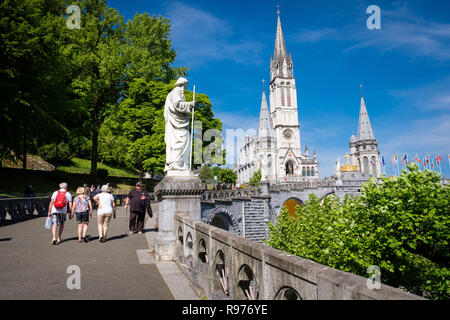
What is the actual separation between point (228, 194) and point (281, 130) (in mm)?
68493

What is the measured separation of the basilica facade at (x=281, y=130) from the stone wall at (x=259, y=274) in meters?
79.5

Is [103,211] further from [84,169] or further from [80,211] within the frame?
[84,169]

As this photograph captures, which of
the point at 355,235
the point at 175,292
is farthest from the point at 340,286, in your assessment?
the point at 355,235

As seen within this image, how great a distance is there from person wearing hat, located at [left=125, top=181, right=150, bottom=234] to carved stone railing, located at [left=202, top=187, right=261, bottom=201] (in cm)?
994

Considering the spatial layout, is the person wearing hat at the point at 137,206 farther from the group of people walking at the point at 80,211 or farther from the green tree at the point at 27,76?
the green tree at the point at 27,76

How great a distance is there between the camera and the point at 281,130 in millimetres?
90250

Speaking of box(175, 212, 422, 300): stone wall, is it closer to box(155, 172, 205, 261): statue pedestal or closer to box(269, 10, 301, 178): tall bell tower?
box(155, 172, 205, 261): statue pedestal

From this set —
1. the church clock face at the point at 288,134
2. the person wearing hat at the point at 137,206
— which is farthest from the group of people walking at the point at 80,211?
the church clock face at the point at 288,134

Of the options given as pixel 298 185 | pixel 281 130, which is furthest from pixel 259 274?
pixel 281 130

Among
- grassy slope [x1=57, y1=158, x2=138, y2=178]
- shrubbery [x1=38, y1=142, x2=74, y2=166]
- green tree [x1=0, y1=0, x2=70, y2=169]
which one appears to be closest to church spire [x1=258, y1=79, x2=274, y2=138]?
grassy slope [x1=57, y1=158, x2=138, y2=178]

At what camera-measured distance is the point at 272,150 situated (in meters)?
87.8

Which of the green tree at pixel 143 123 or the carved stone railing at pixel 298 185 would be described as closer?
the green tree at pixel 143 123

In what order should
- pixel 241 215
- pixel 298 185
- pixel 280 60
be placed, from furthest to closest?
pixel 280 60 → pixel 298 185 → pixel 241 215

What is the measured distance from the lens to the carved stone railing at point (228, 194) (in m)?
21.5
